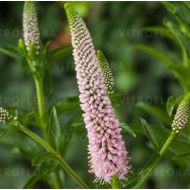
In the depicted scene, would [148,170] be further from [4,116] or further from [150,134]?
[4,116]

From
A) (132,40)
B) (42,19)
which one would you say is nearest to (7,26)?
(42,19)

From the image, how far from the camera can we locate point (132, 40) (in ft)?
15.0

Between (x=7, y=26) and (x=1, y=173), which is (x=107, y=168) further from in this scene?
(x=7, y=26)

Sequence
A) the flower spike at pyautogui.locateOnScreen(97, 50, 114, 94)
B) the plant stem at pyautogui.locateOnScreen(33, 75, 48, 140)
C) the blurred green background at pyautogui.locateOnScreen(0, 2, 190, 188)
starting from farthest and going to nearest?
1. the blurred green background at pyautogui.locateOnScreen(0, 2, 190, 188)
2. the plant stem at pyautogui.locateOnScreen(33, 75, 48, 140)
3. the flower spike at pyautogui.locateOnScreen(97, 50, 114, 94)

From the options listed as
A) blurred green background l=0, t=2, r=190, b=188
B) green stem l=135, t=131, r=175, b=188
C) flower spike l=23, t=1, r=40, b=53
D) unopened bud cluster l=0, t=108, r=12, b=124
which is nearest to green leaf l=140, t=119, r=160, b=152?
green stem l=135, t=131, r=175, b=188

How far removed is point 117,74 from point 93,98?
2.93 m

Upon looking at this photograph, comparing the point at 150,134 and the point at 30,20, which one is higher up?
the point at 30,20

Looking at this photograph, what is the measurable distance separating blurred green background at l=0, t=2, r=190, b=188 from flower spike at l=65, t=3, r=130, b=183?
2.62 meters

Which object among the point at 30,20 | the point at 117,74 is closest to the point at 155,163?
the point at 30,20

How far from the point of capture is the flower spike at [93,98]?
1546 mm

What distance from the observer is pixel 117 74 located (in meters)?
4.48

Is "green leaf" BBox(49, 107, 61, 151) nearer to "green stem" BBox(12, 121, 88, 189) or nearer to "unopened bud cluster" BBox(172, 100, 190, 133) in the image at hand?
"green stem" BBox(12, 121, 88, 189)

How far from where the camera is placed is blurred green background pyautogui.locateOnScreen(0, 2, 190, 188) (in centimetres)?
442

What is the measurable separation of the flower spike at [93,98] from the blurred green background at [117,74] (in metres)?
2.62
